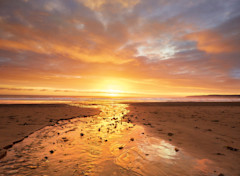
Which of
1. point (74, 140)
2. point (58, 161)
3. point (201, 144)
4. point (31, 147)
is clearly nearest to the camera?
point (58, 161)

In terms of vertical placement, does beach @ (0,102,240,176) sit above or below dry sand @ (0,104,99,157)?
below

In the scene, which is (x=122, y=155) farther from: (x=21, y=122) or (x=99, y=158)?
(x=21, y=122)

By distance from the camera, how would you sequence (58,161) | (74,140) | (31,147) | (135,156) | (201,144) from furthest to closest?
(74,140) → (201,144) → (31,147) → (135,156) → (58,161)

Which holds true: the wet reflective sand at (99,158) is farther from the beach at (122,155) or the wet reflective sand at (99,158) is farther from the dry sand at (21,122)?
the dry sand at (21,122)

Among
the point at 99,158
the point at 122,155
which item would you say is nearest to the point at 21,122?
the point at 99,158

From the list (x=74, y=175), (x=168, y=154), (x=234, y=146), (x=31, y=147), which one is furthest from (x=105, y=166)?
(x=234, y=146)

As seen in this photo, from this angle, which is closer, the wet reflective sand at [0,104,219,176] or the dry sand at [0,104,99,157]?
the wet reflective sand at [0,104,219,176]

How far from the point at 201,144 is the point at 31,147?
26.0ft

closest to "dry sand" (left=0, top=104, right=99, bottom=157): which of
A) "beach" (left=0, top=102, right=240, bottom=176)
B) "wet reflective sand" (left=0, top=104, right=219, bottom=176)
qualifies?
"beach" (left=0, top=102, right=240, bottom=176)

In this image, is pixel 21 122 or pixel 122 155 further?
pixel 21 122

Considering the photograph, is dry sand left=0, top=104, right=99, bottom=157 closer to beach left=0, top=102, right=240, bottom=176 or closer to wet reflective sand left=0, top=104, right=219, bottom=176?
beach left=0, top=102, right=240, bottom=176

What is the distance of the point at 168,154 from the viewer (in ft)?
16.2

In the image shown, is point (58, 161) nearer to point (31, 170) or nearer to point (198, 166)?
point (31, 170)

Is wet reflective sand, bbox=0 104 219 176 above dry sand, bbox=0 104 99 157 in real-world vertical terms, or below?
below
